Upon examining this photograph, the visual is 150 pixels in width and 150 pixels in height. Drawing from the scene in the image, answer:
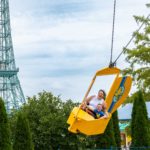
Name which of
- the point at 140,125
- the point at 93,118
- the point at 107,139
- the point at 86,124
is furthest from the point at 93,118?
the point at 107,139

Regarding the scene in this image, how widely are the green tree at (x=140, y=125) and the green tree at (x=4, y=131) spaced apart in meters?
6.05

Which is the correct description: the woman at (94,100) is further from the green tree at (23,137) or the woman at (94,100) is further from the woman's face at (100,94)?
the green tree at (23,137)

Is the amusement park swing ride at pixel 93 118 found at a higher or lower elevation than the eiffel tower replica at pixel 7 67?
lower

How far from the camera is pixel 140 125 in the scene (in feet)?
78.6

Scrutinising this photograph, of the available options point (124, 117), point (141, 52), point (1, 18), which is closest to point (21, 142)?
point (141, 52)

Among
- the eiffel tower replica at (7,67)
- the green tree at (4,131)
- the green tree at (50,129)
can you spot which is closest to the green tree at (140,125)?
the green tree at (50,129)

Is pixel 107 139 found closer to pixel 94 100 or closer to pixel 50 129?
pixel 50 129

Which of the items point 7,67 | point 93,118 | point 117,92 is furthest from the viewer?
point 7,67

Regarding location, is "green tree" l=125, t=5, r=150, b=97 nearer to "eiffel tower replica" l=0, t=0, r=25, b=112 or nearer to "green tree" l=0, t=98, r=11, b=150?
"green tree" l=0, t=98, r=11, b=150

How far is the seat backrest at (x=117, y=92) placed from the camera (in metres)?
14.0

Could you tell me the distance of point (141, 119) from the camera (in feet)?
78.5

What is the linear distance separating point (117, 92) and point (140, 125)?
10068mm

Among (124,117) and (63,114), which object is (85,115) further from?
(124,117)

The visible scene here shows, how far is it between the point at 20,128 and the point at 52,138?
2.91 metres
